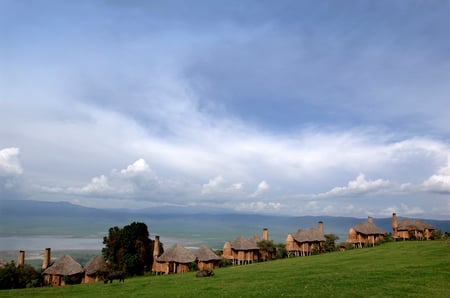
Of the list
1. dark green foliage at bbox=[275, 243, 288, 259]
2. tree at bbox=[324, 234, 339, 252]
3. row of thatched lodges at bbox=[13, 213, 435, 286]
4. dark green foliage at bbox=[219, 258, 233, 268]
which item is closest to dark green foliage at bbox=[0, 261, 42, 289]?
row of thatched lodges at bbox=[13, 213, 435, 286]

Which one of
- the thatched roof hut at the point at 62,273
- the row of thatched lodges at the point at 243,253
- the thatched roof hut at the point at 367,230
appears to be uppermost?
the thatched roof hut at the point at 367,230

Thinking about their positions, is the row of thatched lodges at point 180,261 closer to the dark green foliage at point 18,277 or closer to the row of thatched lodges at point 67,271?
the row of thatched lodges at point 67,271

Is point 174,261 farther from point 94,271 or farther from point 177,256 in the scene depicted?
point 94,271

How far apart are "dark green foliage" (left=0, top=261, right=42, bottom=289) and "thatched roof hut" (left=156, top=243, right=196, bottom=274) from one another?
1513cm

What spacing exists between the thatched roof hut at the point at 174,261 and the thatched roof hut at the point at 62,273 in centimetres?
1040

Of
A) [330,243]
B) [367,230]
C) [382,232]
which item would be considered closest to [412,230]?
[382,232]

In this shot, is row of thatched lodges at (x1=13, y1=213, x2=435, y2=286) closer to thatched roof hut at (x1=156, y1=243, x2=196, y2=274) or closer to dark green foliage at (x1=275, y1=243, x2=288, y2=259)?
thatched roof hut at (x1=156, y1=243, x2=196, y2=274)

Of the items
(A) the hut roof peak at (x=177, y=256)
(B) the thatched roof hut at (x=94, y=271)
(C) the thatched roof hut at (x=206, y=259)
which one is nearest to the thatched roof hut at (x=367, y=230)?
(C) the thatched roof hut at (x=206, y=259)

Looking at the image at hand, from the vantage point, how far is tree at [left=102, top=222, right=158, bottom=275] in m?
50.3

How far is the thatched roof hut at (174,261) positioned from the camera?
4866 centimetres

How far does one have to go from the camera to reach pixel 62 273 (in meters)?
46.7

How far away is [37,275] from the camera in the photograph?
46.3 meters

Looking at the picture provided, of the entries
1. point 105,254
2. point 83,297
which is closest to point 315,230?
point 105,254

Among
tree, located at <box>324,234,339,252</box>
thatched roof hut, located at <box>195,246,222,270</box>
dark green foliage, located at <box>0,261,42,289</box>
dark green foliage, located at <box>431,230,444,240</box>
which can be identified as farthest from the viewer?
dark green foliage, located at <box>431,230,444,240</box>
